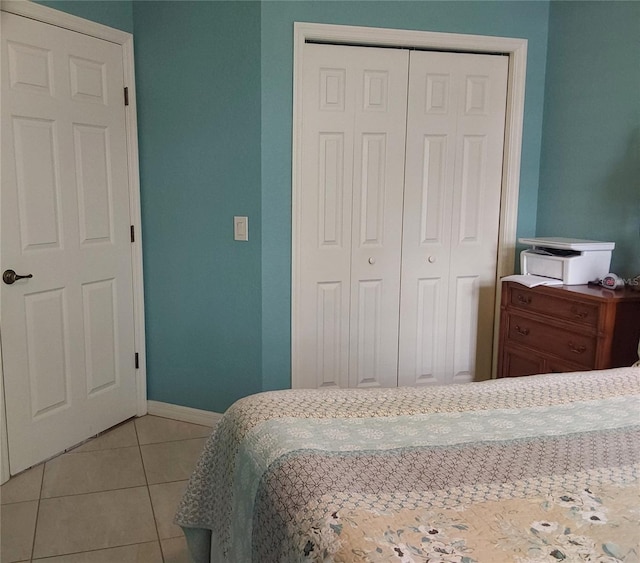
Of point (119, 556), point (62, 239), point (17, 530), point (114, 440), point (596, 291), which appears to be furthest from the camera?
point (114, 440)

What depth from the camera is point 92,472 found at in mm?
2744

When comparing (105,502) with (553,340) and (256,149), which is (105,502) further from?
(553,340)

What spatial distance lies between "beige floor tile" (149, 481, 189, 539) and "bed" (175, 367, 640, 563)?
0.58m

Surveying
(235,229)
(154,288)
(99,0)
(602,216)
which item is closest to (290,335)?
(235,229)

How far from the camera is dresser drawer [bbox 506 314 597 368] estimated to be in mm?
2541

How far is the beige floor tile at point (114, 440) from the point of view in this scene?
301 cm

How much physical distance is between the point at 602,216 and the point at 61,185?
2.65 meters

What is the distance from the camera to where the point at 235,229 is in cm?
305

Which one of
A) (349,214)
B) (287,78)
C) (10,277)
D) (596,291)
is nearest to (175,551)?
(10,277)

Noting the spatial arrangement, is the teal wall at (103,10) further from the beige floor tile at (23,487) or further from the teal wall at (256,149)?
the beige floor tile at (23,487)

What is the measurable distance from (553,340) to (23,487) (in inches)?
97.5

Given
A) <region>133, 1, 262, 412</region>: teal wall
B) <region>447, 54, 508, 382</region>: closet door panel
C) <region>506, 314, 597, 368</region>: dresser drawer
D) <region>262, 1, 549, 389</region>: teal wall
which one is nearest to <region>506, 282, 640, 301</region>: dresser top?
<region>506, 314, 597, 368</region>: dresser drawer

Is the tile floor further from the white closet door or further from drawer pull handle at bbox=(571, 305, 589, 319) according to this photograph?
drawer pull handle at bbox=(571, 305, 589, 319)

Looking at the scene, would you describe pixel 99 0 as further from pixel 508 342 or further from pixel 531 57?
pixel 508 342
